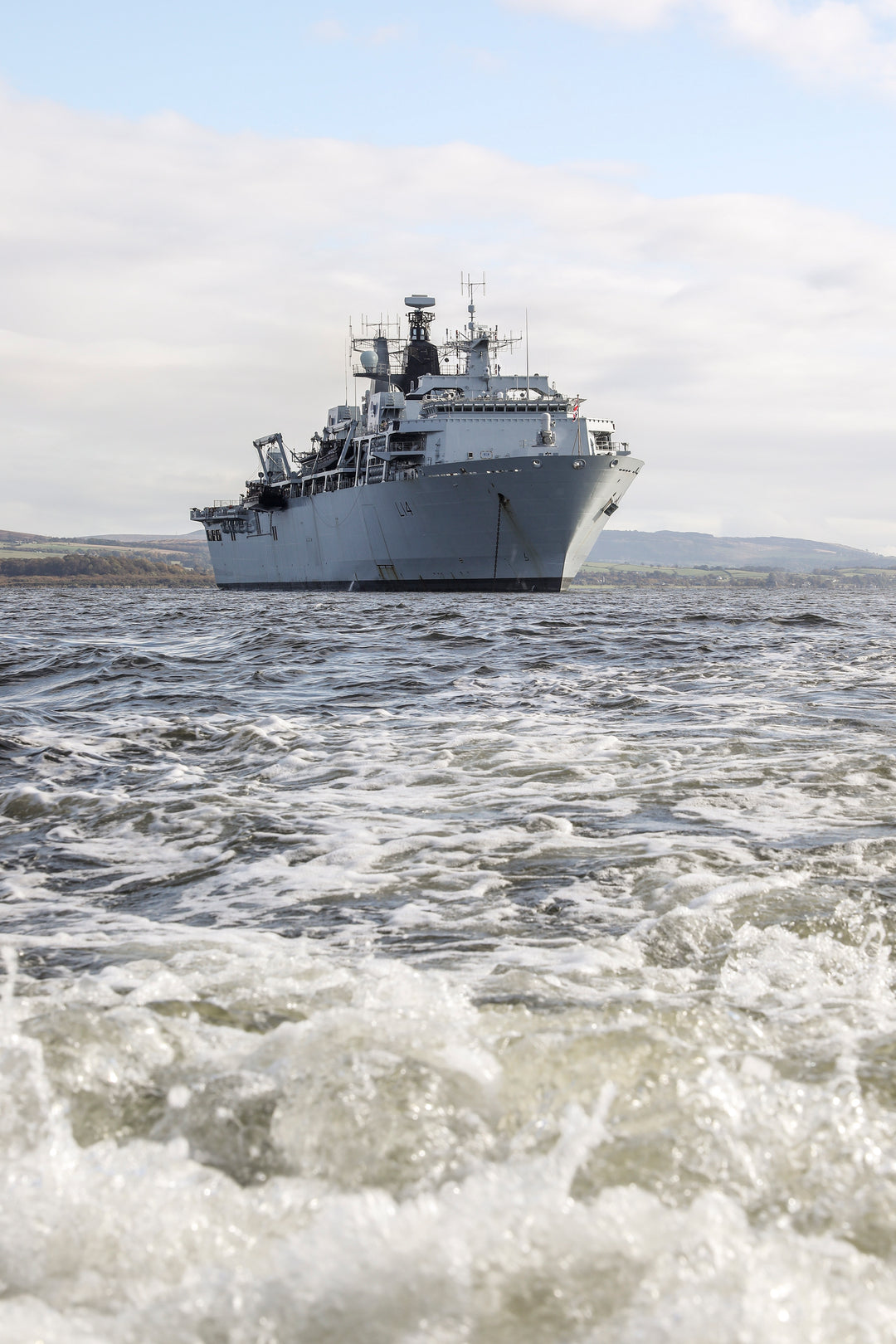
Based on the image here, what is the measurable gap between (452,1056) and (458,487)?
43.2 metres

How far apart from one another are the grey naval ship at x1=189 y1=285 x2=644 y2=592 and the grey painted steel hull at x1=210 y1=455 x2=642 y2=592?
0.07 meters

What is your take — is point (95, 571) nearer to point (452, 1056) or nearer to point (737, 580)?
point (737, 580)

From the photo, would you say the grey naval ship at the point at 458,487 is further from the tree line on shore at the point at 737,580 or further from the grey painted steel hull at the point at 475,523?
the tree line on shore at the point at 737,580

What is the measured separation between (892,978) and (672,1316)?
186 centimetres

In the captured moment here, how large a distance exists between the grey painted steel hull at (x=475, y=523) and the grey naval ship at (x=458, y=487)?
7 cm

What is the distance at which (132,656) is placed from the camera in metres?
17.7

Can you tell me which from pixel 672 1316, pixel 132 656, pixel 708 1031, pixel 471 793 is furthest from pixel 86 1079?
pixel 132 656

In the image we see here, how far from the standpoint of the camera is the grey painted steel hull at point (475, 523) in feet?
143

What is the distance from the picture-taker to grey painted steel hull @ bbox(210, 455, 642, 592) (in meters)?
43.7

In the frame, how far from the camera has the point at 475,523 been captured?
45562 mm

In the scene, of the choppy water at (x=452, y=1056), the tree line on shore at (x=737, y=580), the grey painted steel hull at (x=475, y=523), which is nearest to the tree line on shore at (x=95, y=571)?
the tree line on shore at (x=737, y=580)

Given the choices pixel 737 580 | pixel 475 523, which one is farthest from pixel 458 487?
pixel 737 580

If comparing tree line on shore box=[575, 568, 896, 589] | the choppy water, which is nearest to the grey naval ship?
the choppy water

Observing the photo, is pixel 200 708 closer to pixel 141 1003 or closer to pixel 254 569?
pixel 141 1003
